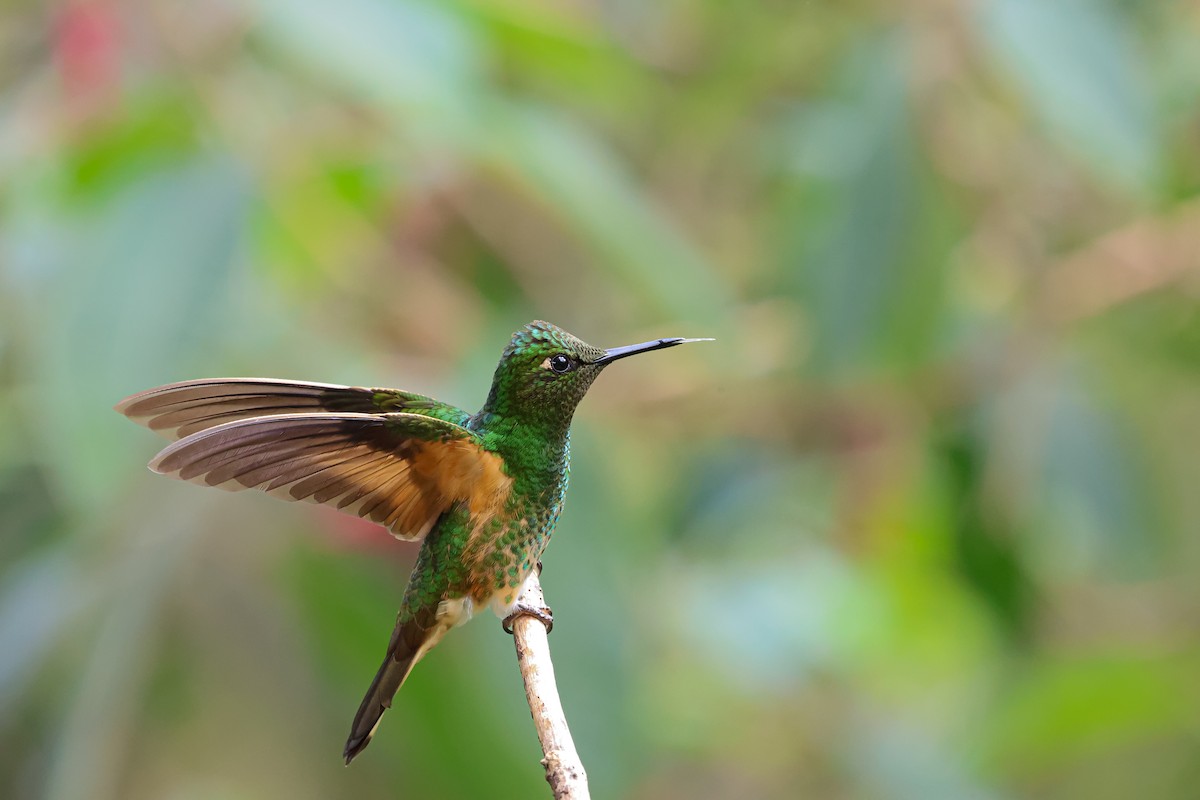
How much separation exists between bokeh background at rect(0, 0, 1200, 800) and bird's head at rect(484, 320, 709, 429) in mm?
632

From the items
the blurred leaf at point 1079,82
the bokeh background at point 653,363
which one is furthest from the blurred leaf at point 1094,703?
the blurred leaf at point 1079,82

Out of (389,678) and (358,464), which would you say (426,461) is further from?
(389,678)

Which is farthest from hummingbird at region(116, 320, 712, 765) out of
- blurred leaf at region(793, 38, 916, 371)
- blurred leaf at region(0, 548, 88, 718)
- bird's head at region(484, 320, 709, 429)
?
blurred leaf at region(793, 38, 916, 371)

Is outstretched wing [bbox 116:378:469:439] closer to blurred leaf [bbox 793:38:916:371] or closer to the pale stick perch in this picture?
the pale stick perch

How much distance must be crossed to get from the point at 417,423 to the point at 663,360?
1640 mm

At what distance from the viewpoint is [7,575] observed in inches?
91.4

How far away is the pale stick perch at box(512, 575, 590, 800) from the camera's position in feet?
2.79

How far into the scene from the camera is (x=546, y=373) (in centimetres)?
113

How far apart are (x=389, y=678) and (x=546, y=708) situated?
0.27 metres

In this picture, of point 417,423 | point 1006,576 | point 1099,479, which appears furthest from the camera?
point 1099,479

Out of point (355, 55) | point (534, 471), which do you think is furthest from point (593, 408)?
point (534, 471)

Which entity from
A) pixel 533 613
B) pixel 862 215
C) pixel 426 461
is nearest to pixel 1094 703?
pixel 862 215

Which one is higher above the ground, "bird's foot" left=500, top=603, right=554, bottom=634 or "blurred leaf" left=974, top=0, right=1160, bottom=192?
"blurred leaf" left=974, top=0, right=1160, bottom=192

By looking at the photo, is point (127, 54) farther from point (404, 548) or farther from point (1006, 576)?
point (1006, 576)
